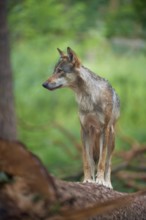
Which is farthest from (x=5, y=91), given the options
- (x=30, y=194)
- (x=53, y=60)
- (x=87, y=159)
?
(x=30, y=194)

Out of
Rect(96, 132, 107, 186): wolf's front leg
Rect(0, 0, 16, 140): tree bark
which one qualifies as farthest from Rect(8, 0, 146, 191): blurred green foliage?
Rect(96, 132, 107, 186): wolf's front leg

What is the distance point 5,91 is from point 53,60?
8483 mm

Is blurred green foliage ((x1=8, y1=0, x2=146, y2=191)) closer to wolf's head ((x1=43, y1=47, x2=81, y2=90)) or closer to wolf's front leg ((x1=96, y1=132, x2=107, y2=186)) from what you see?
wolf's head ((x1=43, y1=47, x2=81, y2=90))

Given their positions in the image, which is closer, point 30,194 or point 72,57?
point 30,194

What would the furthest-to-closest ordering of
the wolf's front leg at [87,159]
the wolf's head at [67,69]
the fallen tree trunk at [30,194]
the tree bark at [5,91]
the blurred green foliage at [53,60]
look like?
the blurred green foliage at [53,60] → the tree bark at [5,91] → the wolf's front leg at [87,159] → the wolf's head at [67,69] → the fallen tree trunk at [30,194]

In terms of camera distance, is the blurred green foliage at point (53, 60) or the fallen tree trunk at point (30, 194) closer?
the fallen tree trunk at point (30, 194)

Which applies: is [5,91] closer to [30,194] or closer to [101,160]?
[101,160]

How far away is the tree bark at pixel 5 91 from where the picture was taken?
12141 mm

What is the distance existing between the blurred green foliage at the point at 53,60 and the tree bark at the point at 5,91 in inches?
23.4

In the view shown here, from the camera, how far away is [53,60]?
68.5 feet

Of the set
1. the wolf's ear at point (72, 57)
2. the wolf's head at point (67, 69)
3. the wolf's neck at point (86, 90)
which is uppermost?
the wolf's ear at point (72, 57)

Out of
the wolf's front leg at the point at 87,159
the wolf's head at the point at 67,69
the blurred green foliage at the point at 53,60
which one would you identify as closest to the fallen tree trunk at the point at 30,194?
the wolf's head at the point at 67,69

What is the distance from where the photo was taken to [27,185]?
382 cm

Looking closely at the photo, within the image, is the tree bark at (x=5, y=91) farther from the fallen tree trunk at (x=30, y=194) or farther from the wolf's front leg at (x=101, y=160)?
the fallen tree trunk at (x=30, y=194)
